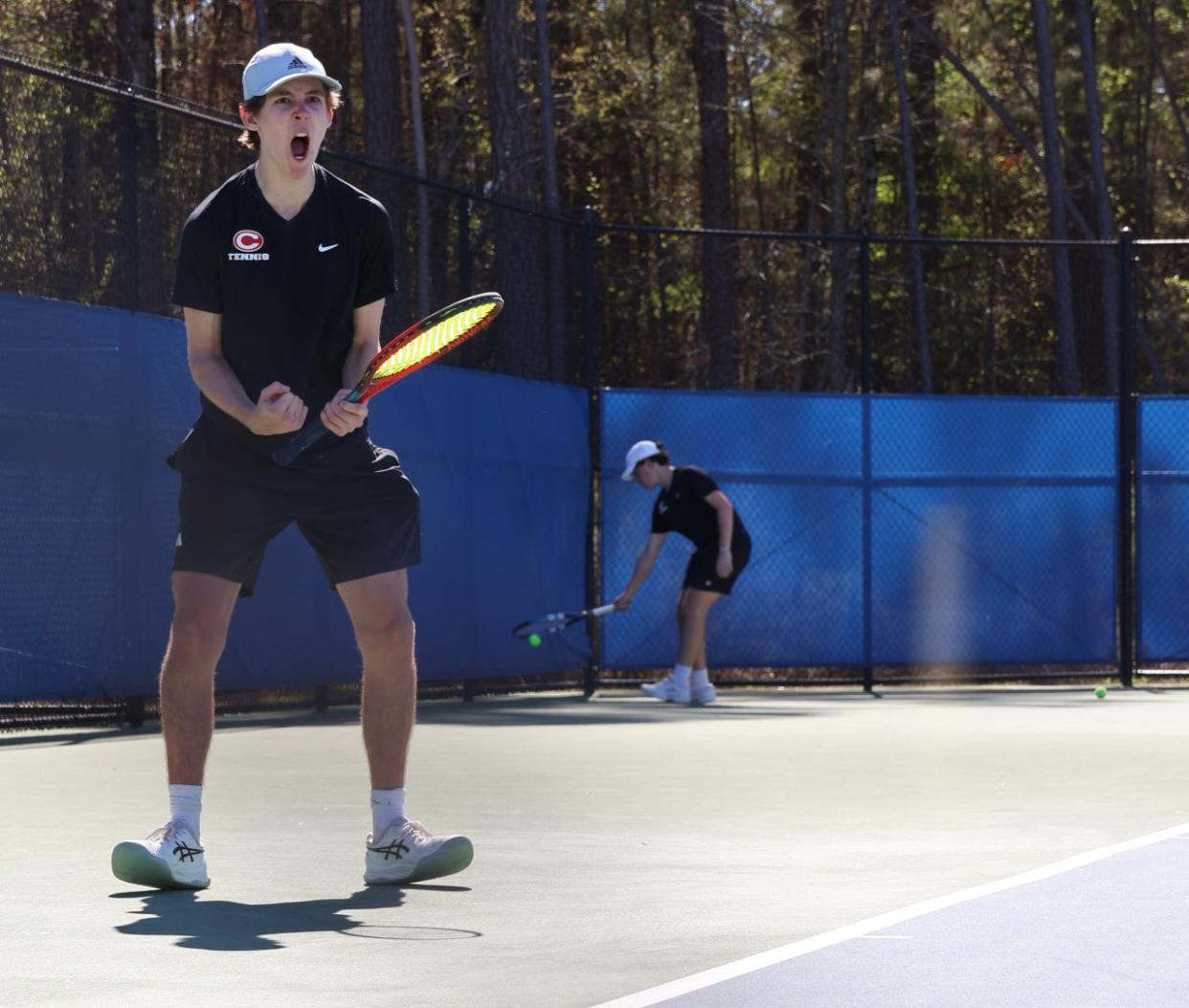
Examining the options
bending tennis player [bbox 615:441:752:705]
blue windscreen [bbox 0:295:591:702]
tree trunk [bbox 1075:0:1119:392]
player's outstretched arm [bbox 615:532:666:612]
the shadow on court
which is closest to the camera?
the shadow on court

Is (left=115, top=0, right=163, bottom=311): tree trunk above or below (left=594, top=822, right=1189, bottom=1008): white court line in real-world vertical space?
above

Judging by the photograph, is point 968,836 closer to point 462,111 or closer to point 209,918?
point 209,918

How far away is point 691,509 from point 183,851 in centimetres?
897

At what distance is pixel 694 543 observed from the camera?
575 inches

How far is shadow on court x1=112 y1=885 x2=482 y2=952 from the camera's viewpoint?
4918 millimetres

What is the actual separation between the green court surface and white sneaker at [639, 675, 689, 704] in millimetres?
1883

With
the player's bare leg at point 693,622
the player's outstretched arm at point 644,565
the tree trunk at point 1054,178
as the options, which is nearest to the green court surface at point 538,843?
the player's bare leg at point 693,622

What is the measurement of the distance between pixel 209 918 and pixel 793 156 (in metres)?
34.3

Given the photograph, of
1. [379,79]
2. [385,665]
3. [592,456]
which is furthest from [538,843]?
[379,79]

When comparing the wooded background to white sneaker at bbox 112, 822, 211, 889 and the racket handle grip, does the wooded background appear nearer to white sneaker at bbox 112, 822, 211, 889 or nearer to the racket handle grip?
the racket handle grip

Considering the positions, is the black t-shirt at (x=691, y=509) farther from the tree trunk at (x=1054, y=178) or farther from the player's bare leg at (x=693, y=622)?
the tree trunk at (x=1054, y=178)

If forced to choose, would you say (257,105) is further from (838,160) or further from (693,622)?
(838,160)

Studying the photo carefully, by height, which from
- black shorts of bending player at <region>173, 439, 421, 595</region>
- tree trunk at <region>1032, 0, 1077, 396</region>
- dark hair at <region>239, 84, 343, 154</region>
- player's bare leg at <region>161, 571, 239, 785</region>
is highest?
tree trunk at <region>1032, 0, 1077, 396</region>

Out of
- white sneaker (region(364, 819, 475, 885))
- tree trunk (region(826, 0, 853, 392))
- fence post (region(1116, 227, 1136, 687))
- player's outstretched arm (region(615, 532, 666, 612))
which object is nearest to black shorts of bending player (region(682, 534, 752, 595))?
player's outstretched arm (region(615, 532, 666, 612))
